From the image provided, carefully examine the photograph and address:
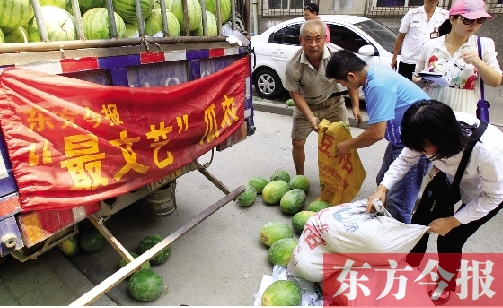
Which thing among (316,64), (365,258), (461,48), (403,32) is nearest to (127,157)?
(365,258)

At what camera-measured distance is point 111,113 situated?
2.12 m

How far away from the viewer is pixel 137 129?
7.45 feet

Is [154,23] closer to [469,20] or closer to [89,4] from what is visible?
[89,4]

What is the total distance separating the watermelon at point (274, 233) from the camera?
3075 millimetres

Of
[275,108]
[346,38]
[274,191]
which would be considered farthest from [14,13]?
[346,38]

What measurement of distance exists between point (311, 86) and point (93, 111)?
229 centimetres

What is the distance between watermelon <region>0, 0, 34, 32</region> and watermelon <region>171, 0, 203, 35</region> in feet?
3.44

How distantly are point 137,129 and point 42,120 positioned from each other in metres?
0.58

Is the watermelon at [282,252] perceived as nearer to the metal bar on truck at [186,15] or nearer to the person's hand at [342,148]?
the person's hand at [342,148]

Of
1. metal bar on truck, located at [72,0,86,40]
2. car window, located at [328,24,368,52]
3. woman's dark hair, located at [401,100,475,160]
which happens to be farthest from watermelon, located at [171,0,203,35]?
car window, located at [328,24,368,52]

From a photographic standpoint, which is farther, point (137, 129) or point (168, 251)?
point (168, 251)

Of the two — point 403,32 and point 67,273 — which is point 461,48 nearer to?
point 403,32

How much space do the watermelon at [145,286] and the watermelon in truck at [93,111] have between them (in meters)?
0.32

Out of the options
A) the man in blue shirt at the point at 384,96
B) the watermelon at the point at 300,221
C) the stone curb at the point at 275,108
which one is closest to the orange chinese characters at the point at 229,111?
the man in blue shirt at the point at 384,96
